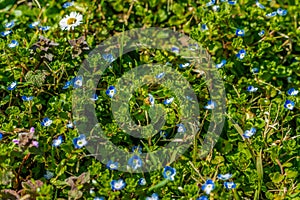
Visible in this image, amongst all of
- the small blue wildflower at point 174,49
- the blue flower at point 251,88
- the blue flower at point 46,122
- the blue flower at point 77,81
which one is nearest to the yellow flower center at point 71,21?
the blue flower at point 77,81

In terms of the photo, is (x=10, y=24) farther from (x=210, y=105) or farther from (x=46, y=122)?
(x=210, y=105)

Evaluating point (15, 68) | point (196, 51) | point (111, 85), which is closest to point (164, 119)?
point (111, 85)

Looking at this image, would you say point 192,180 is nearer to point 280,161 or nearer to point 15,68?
point 280,161

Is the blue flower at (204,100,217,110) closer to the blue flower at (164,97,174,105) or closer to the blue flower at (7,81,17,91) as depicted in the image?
the blue flower at (164,97,174,105)

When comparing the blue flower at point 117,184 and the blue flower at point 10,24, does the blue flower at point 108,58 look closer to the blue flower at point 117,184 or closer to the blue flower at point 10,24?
the blue flower at point 10,24

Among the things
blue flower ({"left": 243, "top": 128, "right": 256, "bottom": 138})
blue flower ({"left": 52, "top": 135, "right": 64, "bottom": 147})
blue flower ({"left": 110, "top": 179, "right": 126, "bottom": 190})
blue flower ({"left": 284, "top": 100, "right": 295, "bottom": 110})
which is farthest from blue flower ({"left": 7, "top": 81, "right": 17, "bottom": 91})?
blue flower ({"left": 284, "top": 100, "right": 295, "bottom": 110})

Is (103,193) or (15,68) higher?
(15,68)
